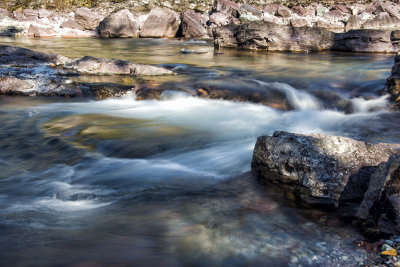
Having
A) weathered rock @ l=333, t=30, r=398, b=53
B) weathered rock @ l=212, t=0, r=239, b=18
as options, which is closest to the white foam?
Answer: weathered rock @ l=333, t=30, r=398, b=53

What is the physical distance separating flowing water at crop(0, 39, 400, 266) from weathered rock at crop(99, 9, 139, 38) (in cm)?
1545

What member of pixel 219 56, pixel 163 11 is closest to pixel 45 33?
pixel 163 11

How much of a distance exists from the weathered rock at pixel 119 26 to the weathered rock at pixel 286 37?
9723 mm

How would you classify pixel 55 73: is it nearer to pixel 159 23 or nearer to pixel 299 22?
pixel 159 23

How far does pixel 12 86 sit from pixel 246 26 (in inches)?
437

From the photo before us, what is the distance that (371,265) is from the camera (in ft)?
6.84

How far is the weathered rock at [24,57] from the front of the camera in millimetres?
9531

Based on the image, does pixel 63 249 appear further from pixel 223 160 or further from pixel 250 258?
pixel 223 160

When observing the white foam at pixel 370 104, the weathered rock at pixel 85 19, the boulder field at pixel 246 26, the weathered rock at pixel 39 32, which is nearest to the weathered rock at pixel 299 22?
the boulder field at pixel 246 26

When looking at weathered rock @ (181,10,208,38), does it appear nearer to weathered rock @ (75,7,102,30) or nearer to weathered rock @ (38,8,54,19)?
weathered rock @ (75,7,102,30)

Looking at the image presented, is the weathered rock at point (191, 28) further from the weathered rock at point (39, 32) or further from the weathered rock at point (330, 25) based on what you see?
the weathered rock at point (330, 25)

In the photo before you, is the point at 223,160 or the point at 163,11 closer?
the point at 223,160

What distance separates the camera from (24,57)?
981 centimetres

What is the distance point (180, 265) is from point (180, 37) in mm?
21784
